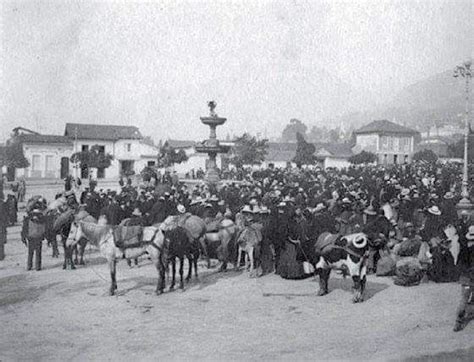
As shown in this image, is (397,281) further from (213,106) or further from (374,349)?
(213,106)

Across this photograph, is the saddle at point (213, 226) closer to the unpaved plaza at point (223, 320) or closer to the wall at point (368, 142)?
the unpaved plaza at point (223, 320)

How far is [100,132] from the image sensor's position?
62781 millimetres

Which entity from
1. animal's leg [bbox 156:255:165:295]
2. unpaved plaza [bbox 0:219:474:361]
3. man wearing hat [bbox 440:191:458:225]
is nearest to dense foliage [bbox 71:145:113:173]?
unpaved plaza [bbox 0:219:474:361]

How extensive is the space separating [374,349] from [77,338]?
15.3 feet

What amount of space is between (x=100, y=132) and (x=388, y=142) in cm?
4192

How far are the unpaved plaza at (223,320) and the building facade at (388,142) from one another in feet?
216

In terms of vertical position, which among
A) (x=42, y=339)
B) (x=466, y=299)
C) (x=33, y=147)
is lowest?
(x=42, y=339)

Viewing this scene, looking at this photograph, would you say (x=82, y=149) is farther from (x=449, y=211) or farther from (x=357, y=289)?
(x=357, y=289)

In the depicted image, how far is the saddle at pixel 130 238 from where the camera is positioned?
11.0 m

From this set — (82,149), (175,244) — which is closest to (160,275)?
(175,244)

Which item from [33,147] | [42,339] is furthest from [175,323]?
[33,147]

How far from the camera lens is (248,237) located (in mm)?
12555

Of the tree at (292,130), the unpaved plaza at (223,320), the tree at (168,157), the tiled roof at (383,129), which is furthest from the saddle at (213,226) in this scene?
the tree at (292,130)

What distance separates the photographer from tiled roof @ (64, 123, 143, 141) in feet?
201
